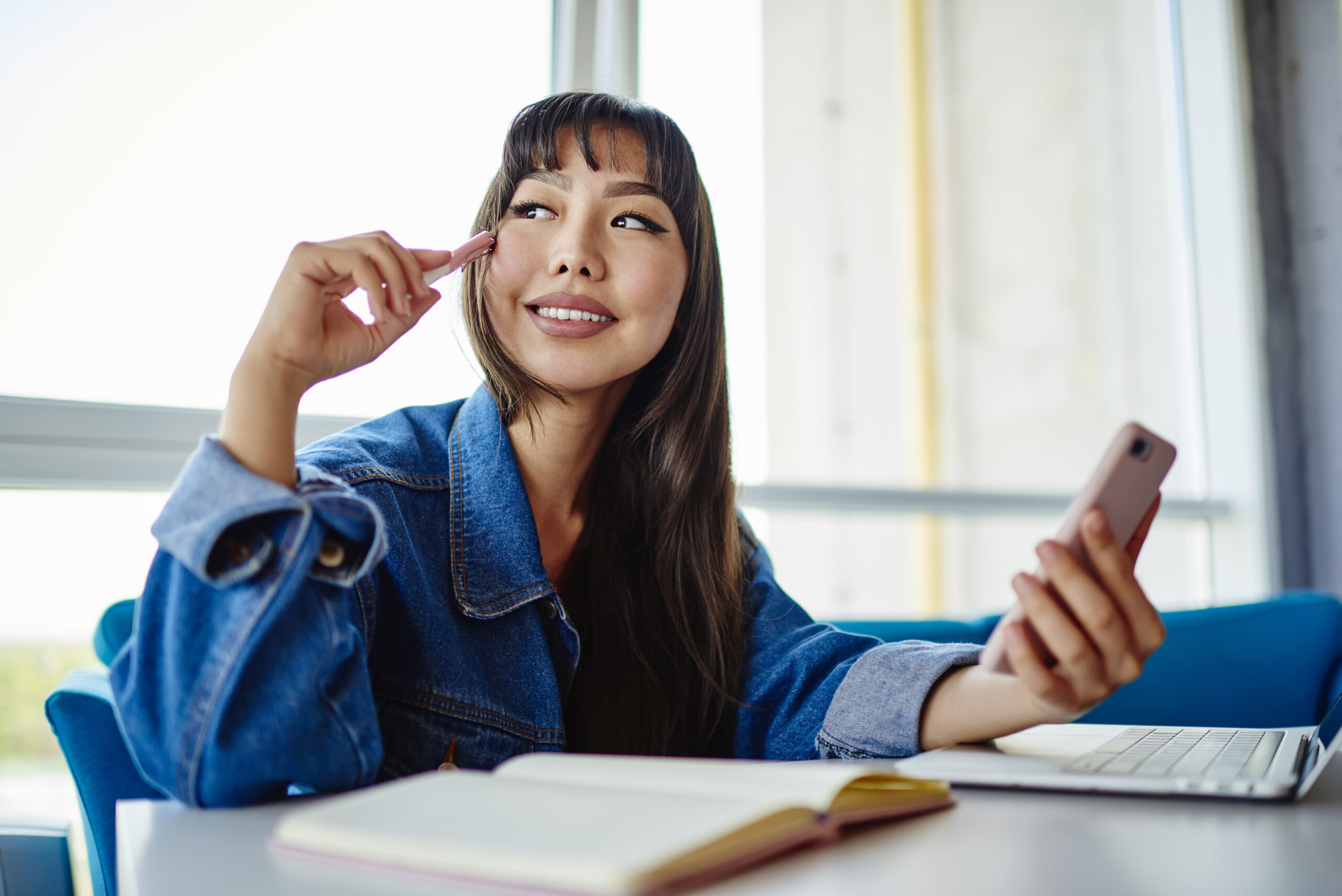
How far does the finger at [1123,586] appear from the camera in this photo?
603mm

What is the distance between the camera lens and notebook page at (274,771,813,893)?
0.35 m

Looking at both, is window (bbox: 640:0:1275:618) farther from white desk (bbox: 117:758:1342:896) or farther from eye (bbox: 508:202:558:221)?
white desk (bbox: 117:758:1342:896)

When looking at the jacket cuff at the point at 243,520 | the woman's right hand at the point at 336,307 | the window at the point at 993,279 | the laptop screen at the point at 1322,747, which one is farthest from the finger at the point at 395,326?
the window at the point at 993,279

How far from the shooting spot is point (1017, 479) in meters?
4.19

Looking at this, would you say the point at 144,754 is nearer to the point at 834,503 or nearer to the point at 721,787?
the point at 721,787

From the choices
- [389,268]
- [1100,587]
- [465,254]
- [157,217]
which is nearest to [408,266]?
[389,268]

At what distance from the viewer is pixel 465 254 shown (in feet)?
3.25

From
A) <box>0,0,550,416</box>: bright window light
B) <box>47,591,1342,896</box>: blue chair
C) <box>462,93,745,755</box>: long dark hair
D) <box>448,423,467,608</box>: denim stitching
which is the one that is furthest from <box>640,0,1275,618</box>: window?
<box>448,423,467,608</box>: denim stitching

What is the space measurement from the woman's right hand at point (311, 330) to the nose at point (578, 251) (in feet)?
0.76

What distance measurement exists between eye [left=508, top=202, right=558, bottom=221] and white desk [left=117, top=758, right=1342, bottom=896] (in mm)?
794

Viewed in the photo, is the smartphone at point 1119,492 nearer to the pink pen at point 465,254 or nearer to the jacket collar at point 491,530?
the jacket collar at point 491,530

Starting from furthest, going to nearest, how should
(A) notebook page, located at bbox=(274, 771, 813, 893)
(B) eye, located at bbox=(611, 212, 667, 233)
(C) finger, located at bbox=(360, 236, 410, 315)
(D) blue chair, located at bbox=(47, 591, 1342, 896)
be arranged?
(D) blue chair, located at bbox=(47, 591, 1342, 896) → (B) eye, located at bbox=(611, 212, 667, 233) → (C) finger, located at bbox=(360, 236, 410, 315) → (A) notebook page, located at bbox=(274, 771, 813, 893)

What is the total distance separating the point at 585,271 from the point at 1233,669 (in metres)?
1.26

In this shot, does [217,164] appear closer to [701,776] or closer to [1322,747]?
[701,776]
